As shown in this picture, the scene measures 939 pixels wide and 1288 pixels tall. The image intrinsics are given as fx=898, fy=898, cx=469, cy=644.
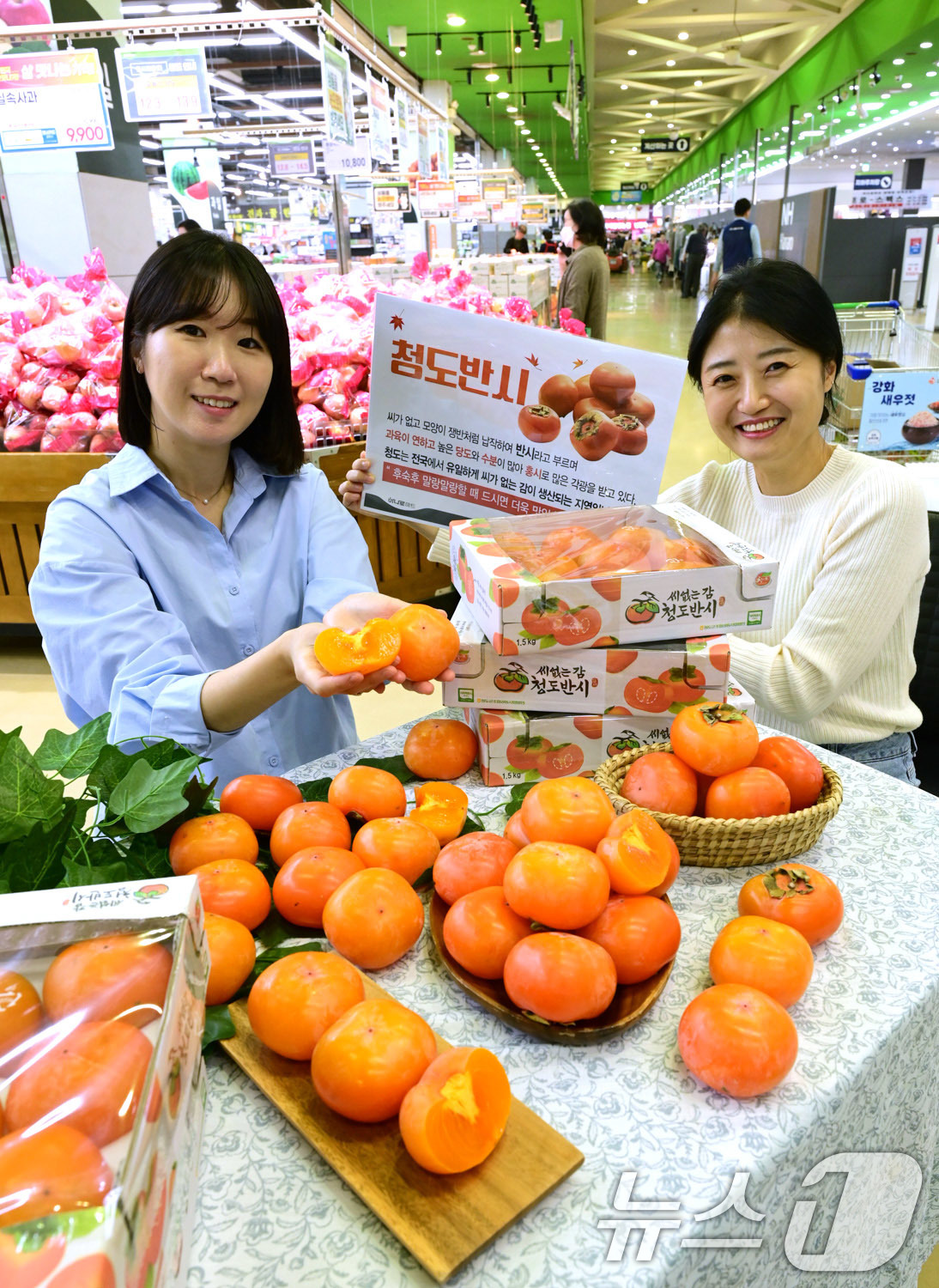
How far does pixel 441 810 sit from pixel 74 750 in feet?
1.53

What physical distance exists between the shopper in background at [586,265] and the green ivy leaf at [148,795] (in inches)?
291

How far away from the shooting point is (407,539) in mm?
4379

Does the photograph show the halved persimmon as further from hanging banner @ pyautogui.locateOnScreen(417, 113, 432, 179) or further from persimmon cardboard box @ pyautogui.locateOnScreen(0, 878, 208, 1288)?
hanging banner @ pyautogui.locateOnScreen(417, 113, 432, 179)

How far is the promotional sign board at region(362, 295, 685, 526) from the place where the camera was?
193 cm

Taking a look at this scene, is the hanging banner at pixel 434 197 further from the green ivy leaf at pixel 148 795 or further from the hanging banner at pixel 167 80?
the green ivy leaf at pixel 148 795

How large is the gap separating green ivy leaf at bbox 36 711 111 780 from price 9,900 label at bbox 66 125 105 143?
6.79 m

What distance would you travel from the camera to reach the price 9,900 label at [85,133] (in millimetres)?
6312

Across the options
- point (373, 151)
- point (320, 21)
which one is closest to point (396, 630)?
point (320, 21)

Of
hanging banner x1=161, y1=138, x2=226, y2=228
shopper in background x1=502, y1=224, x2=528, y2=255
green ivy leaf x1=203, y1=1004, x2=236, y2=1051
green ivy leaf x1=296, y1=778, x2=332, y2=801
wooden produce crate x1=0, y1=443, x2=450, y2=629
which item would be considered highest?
hanging banner x1=161, y1=138, x2=226, y2=228

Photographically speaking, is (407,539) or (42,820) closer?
(42,820)

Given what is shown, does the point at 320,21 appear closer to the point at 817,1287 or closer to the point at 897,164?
the point at 817,1287

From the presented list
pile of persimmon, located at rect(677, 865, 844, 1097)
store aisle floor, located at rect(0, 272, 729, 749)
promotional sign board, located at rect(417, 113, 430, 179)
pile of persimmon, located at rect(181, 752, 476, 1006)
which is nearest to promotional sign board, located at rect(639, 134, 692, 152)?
store aisle floor, located at rect(0, 272, 729, 749)

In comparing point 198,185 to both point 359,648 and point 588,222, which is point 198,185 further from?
point 359,648

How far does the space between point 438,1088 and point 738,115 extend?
98.2 feet
